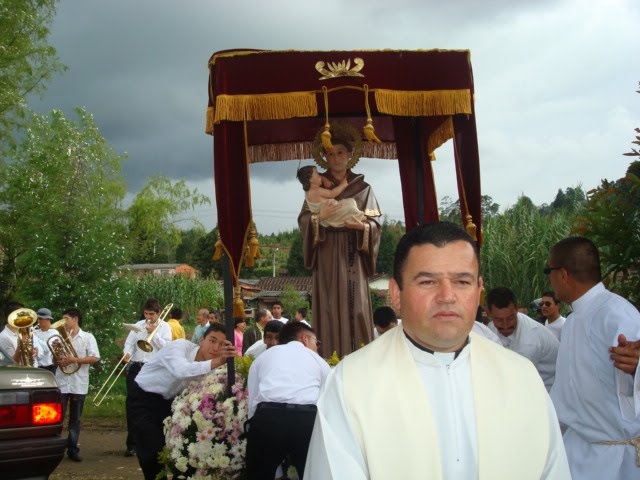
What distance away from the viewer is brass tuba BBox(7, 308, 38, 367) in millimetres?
10688

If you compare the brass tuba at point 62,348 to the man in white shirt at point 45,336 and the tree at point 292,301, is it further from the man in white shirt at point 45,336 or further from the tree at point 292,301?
the tree at point 292,301

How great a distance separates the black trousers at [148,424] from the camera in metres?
7.49

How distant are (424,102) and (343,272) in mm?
1863

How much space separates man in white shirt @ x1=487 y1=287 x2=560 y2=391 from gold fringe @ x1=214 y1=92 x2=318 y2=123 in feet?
7.53

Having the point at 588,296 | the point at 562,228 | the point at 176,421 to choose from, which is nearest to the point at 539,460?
the point at 588,296

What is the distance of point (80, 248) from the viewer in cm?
1775

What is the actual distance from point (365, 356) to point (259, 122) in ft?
17.8

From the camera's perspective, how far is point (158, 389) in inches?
295

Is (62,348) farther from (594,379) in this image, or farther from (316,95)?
(594,379)

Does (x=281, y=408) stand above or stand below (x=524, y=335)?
below

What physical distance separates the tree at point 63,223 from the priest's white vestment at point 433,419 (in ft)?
50.4

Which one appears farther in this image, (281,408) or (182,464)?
(182,464)

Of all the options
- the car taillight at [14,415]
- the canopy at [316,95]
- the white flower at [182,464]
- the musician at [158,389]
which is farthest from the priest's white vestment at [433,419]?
the musician at [158,389]

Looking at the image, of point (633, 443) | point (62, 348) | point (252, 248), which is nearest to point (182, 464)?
point (252, 248)
